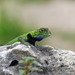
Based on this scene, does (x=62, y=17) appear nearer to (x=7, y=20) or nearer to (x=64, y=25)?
(x=64, y=25)

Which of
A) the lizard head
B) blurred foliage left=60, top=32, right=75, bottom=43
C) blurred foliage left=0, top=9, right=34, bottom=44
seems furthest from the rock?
blurred foliage left=60, top=32, right=75, bottom=43

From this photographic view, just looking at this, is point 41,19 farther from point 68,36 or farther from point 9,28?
point 9,28

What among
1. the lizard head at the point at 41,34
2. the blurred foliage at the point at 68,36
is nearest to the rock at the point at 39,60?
the lizard head at the point at 41,34

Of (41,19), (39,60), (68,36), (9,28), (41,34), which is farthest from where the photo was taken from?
(41,19)

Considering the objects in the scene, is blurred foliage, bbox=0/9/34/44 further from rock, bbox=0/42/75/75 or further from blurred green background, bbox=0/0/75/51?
rock, bbox=0/42/75/75

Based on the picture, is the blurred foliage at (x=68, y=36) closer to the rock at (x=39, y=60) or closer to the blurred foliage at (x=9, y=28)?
the blurred foliage at (x=9, y=28)

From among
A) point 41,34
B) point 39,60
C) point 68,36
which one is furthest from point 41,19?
point 39,60

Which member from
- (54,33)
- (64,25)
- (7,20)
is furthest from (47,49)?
(64,25)
